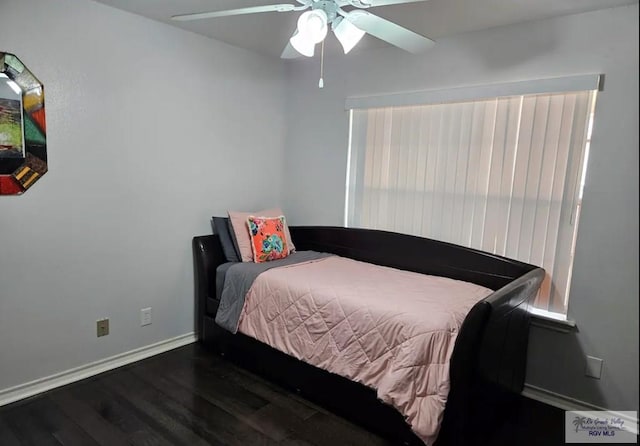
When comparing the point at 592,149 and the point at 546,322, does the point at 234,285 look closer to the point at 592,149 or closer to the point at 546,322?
the point at 546,322

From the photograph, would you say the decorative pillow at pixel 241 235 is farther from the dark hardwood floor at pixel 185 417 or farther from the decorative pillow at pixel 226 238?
the dark hardwood floor at pixel 185 417

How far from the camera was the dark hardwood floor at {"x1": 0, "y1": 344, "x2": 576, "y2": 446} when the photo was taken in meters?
1.93

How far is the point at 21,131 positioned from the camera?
A: 2.11 metres

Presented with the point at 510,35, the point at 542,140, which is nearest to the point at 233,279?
the point at 542,140

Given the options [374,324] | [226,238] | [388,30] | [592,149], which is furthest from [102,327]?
[592,149]

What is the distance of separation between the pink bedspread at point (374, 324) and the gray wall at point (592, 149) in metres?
0.48

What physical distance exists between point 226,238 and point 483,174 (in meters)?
1.85

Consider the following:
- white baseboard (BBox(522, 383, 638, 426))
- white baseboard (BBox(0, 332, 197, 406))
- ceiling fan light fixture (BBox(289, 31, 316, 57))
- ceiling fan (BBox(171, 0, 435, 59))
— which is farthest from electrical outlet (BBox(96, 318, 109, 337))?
white baseboard (BBox(522, 383, 638, 426))

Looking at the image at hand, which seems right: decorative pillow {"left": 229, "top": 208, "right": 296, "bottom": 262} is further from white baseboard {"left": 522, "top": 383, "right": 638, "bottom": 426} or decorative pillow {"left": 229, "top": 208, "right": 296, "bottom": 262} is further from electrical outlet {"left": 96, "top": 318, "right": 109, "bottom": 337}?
white baseboard {"left": 522, "top": 383, "right": 638, "bottom": 426}

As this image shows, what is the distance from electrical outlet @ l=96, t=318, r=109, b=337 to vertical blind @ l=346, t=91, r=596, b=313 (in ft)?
6.16

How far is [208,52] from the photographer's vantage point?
2.93 metres

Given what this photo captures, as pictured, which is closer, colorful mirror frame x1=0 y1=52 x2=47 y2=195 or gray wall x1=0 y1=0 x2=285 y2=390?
colorful mirror frame x1=0 y1=52 x2=47 y2=195

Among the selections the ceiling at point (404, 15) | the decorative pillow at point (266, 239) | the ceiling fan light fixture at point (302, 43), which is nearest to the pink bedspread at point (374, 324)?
the decorative pillow at point (266, 239)

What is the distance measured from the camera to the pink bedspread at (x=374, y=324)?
5.75 ft
